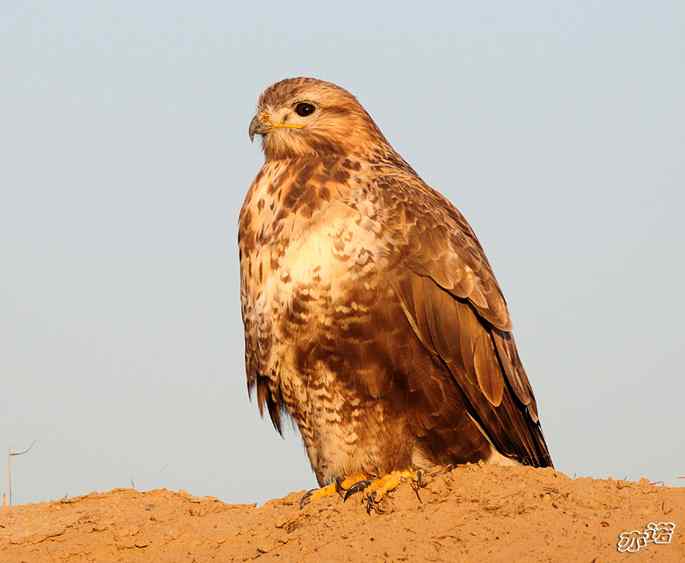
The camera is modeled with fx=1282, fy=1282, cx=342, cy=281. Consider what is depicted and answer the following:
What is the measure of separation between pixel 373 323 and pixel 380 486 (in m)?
1.09

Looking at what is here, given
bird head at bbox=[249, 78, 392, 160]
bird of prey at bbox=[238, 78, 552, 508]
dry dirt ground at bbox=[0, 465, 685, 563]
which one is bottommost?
dry dirt ground at bbox=[0, 465, 685, 563]

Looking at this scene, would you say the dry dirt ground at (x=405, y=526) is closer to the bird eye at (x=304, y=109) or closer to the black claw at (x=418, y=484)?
the black claw at (x=418, y=484)

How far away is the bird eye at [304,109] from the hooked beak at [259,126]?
23 centimetres

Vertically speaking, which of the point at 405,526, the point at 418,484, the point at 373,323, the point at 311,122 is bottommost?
the point at 405,526

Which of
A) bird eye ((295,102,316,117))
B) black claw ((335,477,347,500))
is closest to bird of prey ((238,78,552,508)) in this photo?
black claw ((335,477,347,500))

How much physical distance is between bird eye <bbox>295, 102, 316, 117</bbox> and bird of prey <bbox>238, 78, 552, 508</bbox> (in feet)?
0.97

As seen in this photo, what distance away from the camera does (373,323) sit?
8.20 meters

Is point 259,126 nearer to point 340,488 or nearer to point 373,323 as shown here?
point 373,323

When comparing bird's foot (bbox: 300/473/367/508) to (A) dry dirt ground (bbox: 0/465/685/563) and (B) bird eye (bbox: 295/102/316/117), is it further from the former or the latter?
(B) bird eye (bbox: 295/102/316/117)

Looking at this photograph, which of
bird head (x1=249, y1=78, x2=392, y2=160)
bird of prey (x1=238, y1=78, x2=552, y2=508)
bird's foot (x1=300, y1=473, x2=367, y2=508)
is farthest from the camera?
bird head (x1=249, y1=78, x2=392, y2=160)

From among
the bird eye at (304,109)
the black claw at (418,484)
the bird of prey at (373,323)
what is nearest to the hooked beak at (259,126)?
the bird eye at (304,109)

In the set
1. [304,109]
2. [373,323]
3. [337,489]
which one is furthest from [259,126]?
[337,489]

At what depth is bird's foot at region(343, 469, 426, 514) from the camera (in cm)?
825

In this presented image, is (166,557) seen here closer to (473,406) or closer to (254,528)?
(254,528)
